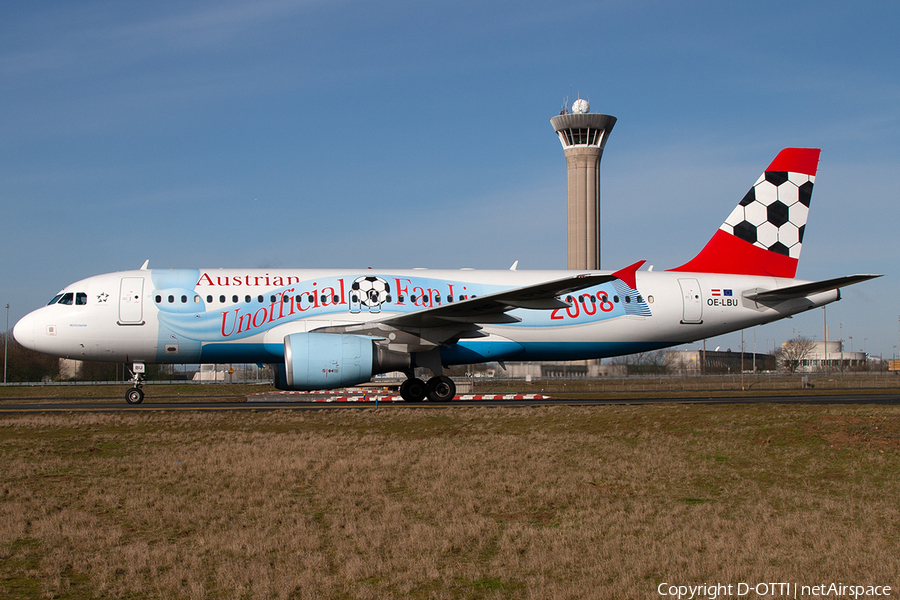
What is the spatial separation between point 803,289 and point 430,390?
11.1 meters

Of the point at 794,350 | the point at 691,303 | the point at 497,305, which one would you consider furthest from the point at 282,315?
the point at 794,350

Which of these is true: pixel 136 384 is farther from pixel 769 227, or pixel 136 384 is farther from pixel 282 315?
pixel 769 227

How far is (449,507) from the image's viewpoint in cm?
813

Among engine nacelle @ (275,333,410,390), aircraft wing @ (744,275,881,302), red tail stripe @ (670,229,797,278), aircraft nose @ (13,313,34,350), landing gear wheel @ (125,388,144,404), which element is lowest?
landing gear wheel @ (125,388,144,404)

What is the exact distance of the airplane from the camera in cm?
1919

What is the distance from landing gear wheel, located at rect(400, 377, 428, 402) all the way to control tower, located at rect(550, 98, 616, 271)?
7975 cm

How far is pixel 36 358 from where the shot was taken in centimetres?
6256

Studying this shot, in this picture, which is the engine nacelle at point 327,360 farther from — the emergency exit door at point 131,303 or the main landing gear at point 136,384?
the main landing gear at point 136,384

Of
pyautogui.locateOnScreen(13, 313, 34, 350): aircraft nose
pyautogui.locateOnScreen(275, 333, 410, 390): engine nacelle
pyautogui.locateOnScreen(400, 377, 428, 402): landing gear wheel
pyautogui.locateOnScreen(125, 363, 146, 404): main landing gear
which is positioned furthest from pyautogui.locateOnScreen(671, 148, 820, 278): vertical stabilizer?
pyautogui.locateOnScreen(13, 313, 34, 350): aircraft nose

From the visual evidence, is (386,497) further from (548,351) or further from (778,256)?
(778,256)

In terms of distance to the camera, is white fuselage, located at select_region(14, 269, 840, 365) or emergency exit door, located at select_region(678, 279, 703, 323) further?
emergency exit door, located at select_region(678, 279, 703, 323)

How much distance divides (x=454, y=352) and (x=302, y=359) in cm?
460

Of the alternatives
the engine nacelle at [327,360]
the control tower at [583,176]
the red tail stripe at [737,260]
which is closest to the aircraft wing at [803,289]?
the red tail stripe at [737,260]

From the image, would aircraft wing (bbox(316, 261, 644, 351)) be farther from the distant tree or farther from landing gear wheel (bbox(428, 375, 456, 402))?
the distant tree
